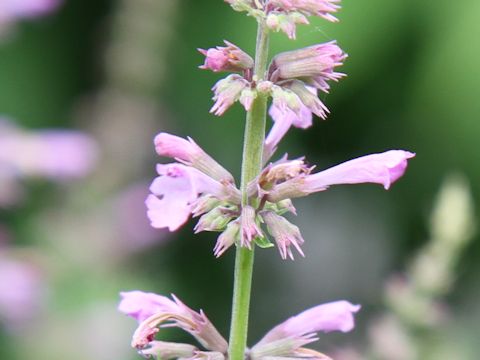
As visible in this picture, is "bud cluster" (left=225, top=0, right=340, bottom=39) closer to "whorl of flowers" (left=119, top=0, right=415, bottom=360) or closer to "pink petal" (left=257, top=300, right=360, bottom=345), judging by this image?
"whorl of flowers" (left=119, top=0, right=415, bottom=360)

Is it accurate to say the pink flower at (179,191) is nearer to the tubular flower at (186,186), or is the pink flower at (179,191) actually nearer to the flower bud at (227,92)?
the tubular flower at (186,186)

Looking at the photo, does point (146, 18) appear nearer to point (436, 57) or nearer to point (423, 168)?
point (436, 57)

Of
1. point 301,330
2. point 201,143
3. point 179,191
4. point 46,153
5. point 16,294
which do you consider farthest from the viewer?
point 201,143

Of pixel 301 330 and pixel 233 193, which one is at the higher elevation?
pixel 233 193


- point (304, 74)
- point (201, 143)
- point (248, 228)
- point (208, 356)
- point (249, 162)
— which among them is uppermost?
point (201, 143)


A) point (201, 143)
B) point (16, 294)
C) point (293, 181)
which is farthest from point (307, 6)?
point (201, 143)

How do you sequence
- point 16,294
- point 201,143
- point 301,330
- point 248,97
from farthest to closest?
point 201,143 → point 16,294 → point 301,330 → point 248,97

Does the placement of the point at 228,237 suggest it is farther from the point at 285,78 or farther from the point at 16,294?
the point at 16,294
